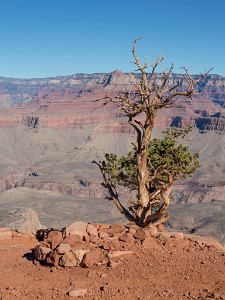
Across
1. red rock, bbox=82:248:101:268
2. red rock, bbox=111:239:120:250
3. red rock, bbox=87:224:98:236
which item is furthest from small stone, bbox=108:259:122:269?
red rock, bbox=87:224:98:236

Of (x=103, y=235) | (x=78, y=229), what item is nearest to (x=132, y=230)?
(x=103, y=235)

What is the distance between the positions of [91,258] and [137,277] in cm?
198

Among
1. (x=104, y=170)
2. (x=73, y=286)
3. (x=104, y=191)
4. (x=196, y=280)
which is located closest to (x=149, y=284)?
(x=196, y=280)

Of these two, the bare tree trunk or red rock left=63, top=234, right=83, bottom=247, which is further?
the bare tree trunk

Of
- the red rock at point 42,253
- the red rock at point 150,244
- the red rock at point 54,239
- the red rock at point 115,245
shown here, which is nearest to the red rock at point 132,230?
the red rock at point 150,244

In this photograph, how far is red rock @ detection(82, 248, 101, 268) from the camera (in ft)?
47.2

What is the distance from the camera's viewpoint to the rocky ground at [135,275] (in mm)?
12359

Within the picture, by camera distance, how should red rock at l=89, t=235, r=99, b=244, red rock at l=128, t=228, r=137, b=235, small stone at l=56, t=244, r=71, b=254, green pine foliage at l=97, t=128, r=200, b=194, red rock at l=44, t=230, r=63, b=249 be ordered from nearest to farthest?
1. small stone at l=56, t=244, r=71, b=254
2. red rock at l=44, t=230, r=63, b=249
3. red rock at l=89, t=235, r=99, b=244
4. red rock at l=128, t=228, r=137, b=235
5. green pine foliage at l=97, t=128, r=200, b=194

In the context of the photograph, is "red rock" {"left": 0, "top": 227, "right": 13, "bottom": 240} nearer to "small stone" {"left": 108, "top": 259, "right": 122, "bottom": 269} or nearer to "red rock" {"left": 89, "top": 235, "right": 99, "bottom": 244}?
"red rock" {"left": 89, "top": 235, "right": 99, "bottom": 244}

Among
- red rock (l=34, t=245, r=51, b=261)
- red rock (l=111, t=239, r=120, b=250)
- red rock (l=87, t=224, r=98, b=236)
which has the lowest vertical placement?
red rock (l=34, t=245, r=51, b=261)

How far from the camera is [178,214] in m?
103

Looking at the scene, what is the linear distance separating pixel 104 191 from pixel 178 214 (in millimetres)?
51598

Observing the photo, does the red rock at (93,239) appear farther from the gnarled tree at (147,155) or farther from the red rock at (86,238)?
the gnarled tree at (147,155)

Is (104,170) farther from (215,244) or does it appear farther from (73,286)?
(73,286)
